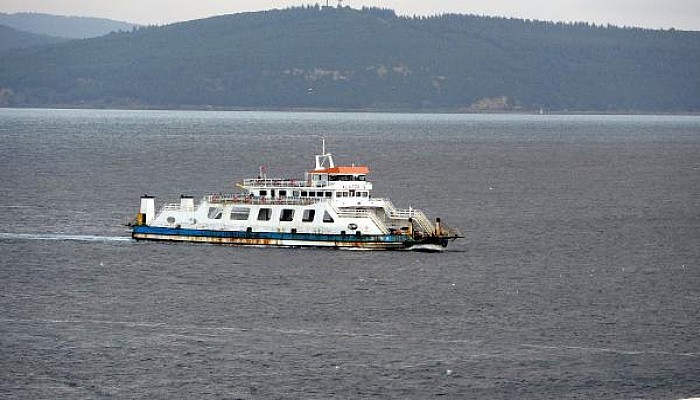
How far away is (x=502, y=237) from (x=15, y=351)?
5982 cm

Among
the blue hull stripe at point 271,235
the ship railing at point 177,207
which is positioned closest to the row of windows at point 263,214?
the blue hull stripe at point 271,235

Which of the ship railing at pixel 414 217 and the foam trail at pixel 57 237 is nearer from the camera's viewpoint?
the ship railing at pixel 414 217

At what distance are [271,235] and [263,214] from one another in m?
2.02

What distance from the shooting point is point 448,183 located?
195000 millimetres

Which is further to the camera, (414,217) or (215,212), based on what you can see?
(215,212)

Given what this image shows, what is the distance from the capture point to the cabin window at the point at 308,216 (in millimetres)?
110938

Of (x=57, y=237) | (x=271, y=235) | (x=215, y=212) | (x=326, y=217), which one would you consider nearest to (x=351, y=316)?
(x=326, y=217)

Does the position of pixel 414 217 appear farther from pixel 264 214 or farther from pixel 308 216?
pixel 264 214

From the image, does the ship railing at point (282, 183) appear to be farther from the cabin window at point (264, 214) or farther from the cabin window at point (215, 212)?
the cabin window at point (215, 212)

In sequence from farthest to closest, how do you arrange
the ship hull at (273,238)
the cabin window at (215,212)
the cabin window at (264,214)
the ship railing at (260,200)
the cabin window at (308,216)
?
the cabin window at (215,212)
the cabin window at (264,214)
the ship railing at (260,200)
the cabin window at (308,216)
the ship hull at (273,238)

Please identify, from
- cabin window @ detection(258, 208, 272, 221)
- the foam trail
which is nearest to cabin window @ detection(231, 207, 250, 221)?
cabin window @ detection(258, 208, 272, 221)

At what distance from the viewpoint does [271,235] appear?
367 ft

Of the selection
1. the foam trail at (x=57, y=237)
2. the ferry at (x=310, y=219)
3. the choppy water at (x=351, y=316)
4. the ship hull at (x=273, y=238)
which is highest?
the ferry at (x=310, y=219)

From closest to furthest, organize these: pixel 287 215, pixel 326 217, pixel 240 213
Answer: pixel 326 217 → pixel 287 215 → pixel 240 213
